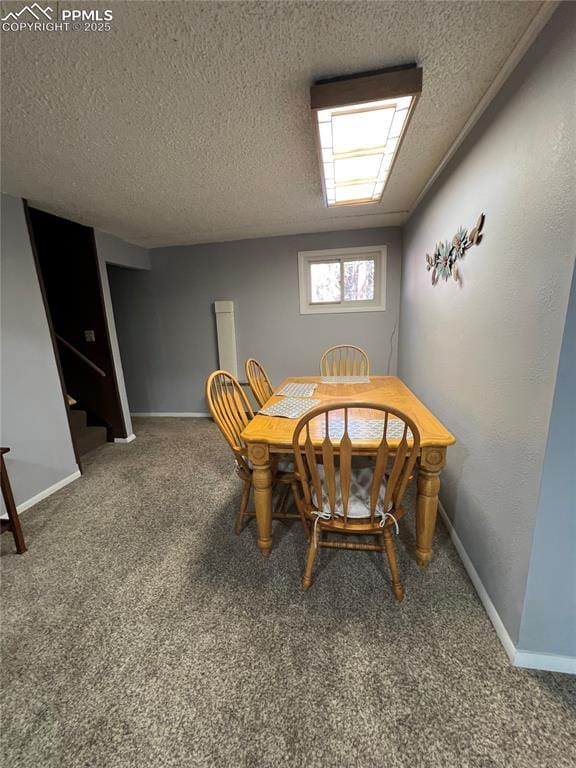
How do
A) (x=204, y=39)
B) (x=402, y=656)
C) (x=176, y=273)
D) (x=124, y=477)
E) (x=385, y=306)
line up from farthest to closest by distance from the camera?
1. (x=176, y=273)
2. (x=385, y=306)
3. (x=124, y=477)
4. (x=402, y=656)
5. (x=204, y=39)

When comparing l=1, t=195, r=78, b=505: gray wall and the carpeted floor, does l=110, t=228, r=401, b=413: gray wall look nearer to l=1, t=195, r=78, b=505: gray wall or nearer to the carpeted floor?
l=1, t=195, r=78, b=505: gray wall

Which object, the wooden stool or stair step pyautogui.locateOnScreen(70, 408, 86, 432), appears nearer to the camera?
the wooden stool

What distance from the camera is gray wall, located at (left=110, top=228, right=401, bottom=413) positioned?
340cm

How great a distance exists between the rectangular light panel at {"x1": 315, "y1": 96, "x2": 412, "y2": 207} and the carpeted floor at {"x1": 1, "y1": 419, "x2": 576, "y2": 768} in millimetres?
2155

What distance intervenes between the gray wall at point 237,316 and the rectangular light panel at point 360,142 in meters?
1.47

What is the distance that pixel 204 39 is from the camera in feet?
3.13

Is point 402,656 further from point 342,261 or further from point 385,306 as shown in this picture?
point 342,261

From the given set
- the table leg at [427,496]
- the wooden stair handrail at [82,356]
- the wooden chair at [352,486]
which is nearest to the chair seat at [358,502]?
the wooden chair at [352,486]

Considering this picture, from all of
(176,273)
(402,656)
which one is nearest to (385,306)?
(176,273)

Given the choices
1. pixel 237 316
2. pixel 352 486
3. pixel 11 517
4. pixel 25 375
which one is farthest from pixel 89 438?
pixel 352 486

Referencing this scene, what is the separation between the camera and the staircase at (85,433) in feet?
9.83

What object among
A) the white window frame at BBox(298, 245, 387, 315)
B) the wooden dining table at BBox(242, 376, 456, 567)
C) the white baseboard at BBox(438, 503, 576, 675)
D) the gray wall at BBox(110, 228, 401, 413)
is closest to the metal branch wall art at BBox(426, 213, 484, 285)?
the wooden dining table at BBox(242, 376, 456, 567)

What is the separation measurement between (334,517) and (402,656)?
1.76 feet

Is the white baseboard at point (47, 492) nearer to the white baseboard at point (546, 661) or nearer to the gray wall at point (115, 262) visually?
the gray wall at point (115, 262)
